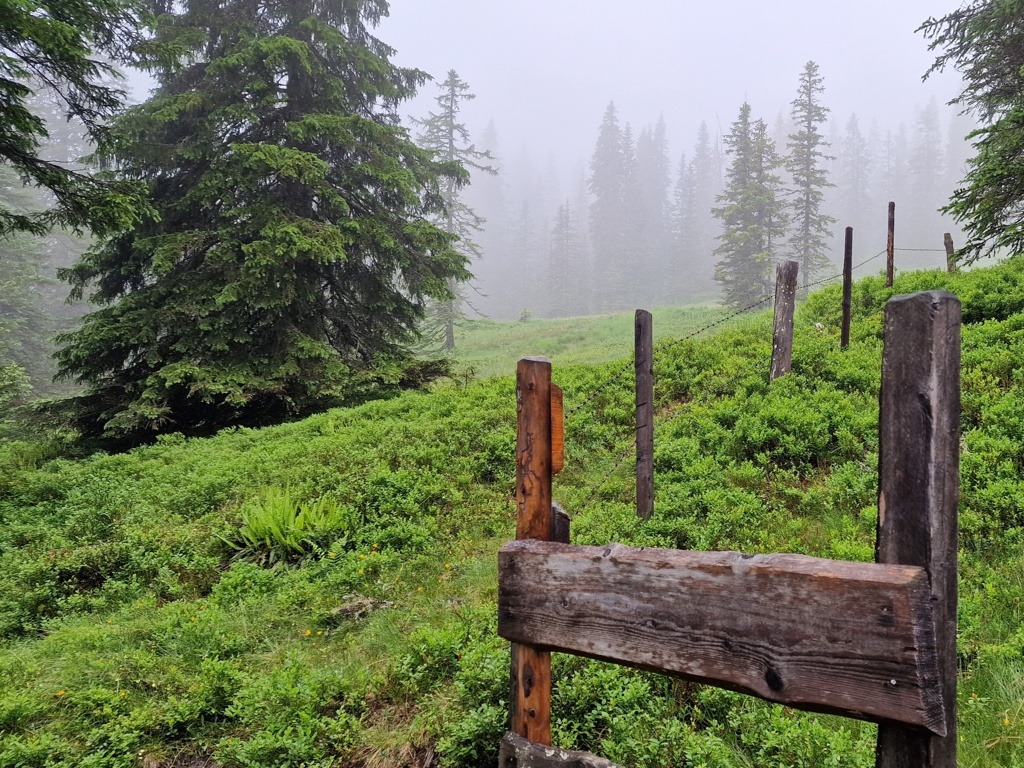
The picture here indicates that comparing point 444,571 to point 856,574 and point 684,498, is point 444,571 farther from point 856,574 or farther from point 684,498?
point 856,574

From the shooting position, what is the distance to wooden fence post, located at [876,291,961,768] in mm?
1467

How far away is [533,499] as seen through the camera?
244 centimetres

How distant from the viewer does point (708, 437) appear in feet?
25.5

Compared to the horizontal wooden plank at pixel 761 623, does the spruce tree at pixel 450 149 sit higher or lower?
higher

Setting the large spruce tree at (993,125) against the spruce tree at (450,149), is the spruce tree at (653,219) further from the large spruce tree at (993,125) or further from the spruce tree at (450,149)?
the large spruce tree at (993,125)

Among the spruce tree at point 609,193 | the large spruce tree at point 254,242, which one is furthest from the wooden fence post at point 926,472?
the spruce tree at point 609,193

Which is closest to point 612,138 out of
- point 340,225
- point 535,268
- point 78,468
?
point 535,268

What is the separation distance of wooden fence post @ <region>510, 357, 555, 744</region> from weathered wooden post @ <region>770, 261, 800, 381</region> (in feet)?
26.2

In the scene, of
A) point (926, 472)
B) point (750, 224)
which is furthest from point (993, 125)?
point (750, 224)

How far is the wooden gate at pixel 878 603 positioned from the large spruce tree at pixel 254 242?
410 inches

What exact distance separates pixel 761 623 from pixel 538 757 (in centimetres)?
126

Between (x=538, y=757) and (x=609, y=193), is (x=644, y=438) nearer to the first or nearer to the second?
(x=538, y=757)

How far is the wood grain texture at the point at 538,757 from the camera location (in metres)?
2.19

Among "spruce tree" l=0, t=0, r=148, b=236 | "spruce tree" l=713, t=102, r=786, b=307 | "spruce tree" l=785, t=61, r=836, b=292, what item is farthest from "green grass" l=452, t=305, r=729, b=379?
"spruce tree" l=0, t=0, r=148, b=236
